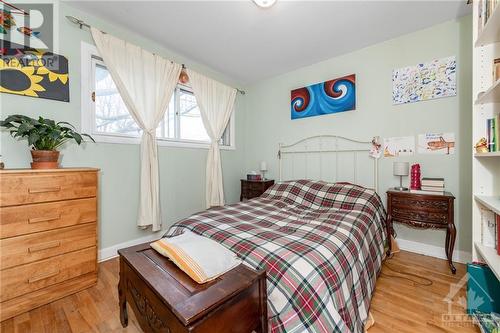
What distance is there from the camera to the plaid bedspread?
0.98 m

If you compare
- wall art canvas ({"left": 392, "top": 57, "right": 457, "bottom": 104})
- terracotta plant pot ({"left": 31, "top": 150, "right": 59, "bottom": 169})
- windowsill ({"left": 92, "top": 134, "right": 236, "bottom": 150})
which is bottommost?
terracotta plant pot ({"left": 31, "top": 150, "right": 59, "bottom": 169})

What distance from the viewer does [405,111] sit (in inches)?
92.7

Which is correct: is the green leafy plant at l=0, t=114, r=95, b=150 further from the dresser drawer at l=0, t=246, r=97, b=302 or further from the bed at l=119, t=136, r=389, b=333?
the bed at l=119, t=136, r=389, b=333

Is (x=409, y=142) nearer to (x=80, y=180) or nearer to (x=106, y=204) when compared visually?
(x=80, y=180)

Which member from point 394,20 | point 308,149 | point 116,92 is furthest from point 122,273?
point 394,20

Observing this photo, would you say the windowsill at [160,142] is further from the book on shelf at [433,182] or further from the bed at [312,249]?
the book on shelf at [433,182]

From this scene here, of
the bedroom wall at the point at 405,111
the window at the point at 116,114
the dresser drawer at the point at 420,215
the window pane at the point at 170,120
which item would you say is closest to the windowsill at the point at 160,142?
the window at the point at 116,114

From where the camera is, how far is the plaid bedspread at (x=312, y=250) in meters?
0.98

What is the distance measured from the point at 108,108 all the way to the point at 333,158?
9.16 ft

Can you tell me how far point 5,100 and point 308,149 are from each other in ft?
10.3

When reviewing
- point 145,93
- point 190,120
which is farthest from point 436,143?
point 145,93

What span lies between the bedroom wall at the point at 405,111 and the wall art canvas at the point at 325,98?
0.08 metres

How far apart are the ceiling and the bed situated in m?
1.72

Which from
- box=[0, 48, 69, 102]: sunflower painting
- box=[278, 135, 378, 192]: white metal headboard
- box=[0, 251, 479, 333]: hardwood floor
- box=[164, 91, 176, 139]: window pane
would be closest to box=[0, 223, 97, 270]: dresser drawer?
box=[0, 251, 479, 333]: hardwood floor
